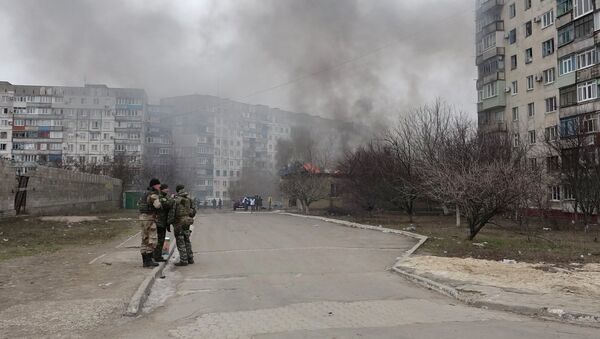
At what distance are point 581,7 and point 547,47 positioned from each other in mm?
4867

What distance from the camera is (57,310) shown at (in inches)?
230

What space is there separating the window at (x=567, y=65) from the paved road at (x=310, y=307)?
30120mm

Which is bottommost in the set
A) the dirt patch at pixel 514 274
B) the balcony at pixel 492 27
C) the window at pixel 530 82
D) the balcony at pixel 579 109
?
the dirt patch at pixel 514 274

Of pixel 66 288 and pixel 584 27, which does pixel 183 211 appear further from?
pixel 584 27

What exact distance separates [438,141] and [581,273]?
19.2m

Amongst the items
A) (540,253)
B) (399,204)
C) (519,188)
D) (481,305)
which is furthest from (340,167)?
(481,305)

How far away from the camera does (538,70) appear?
38344 millimetres

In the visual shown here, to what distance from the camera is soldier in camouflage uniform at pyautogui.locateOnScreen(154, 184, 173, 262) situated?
955cm

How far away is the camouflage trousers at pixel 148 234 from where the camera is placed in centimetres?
915

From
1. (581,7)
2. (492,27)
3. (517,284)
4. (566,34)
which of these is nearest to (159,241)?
(517,284)

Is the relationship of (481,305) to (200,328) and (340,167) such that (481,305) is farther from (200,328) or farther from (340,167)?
(340,167)

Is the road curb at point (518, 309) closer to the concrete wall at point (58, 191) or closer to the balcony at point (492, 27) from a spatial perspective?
the concrete wall at point (58, 191)

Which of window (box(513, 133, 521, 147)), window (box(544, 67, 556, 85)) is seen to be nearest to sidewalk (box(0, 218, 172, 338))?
window (box(513, 133, 521, 147))

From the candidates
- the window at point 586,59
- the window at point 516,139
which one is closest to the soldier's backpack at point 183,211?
the window at point 516,139
